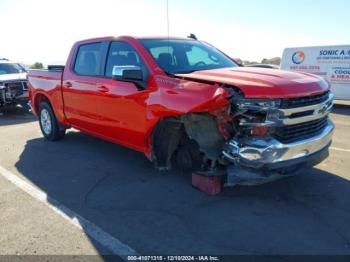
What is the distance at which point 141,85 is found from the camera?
517 centimetres

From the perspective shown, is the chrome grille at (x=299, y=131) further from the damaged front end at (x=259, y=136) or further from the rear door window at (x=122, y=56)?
the rear door window at (x=122, y=56)

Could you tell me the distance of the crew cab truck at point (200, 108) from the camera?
415cm

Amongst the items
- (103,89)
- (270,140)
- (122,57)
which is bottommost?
(270,140)

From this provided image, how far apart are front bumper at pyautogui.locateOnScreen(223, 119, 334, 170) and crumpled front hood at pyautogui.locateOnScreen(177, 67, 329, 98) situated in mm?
510

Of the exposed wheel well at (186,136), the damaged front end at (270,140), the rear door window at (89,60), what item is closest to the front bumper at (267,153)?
the damaged front end at (270,140)

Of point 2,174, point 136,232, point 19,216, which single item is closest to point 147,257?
point 136,232

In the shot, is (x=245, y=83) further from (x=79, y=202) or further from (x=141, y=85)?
(x=79, y=202)

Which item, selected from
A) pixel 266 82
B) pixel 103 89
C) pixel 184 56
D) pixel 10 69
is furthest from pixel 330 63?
pixel 10 69

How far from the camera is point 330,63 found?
45.6 feet

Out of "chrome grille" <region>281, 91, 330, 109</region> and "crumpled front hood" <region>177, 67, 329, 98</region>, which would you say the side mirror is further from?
"chrome grille" <region>281, 91, 330, 109</region>

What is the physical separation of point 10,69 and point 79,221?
11677mm

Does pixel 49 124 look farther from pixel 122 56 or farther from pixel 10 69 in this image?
pixel 10 69

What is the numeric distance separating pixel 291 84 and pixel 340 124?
605 centimetres

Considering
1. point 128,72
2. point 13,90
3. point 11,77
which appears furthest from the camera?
point 11,77
